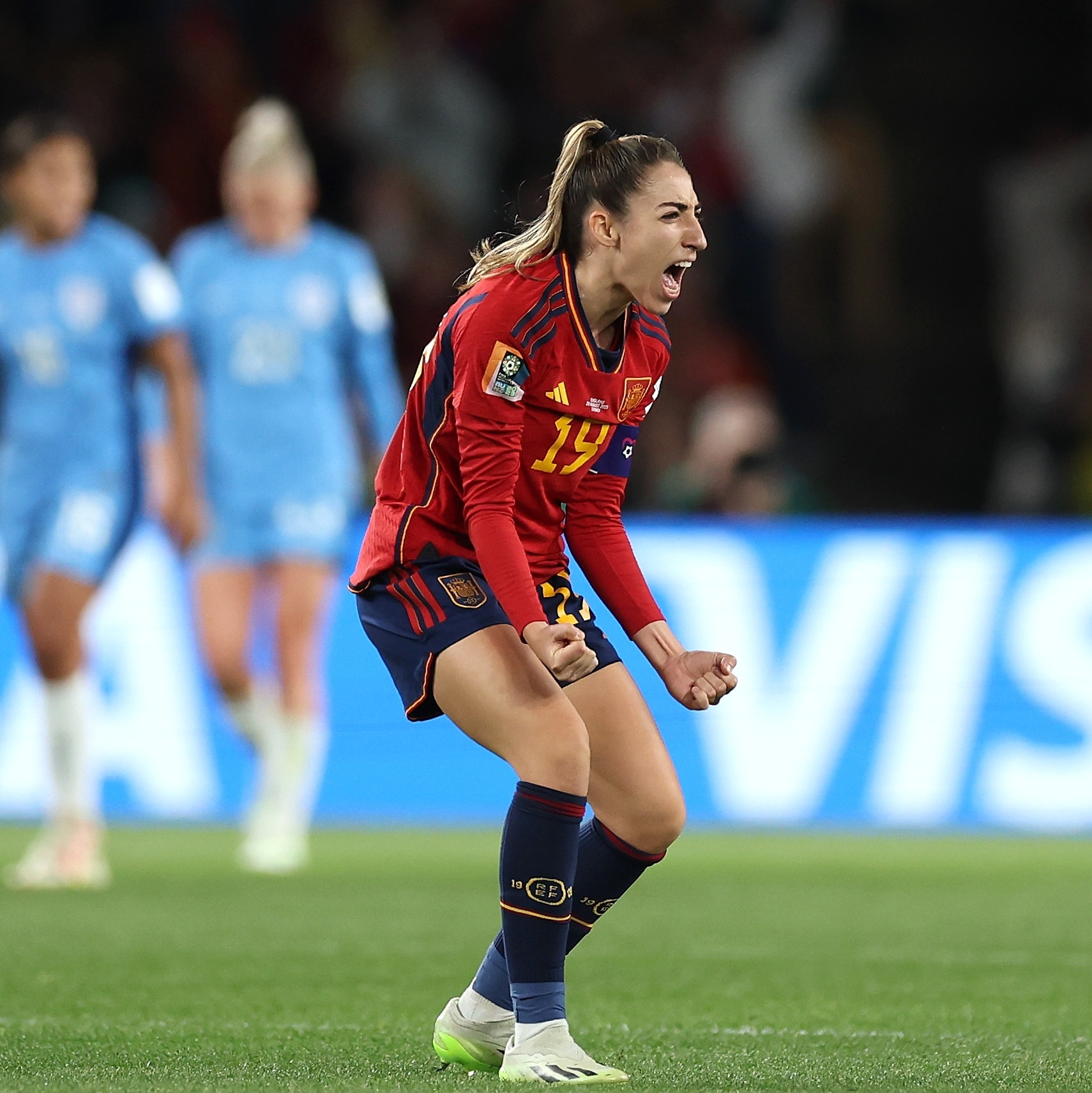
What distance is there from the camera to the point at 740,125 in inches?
563

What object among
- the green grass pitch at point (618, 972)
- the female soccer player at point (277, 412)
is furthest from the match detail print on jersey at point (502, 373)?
the female soccer player at point (277, 412)

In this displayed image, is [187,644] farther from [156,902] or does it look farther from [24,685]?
[156,902]

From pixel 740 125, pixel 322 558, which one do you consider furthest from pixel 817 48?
pixel 322 558

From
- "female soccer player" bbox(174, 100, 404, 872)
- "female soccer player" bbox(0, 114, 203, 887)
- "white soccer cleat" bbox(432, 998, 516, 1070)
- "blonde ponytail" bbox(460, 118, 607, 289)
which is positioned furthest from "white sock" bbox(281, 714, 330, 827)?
"blonde ponytail" bbox(460, 118, 607, 289)

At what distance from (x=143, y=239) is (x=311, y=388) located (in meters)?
5.42

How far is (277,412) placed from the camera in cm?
943

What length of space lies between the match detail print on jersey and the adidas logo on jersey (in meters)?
0.11

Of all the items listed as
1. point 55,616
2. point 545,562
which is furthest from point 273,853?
point 545,562

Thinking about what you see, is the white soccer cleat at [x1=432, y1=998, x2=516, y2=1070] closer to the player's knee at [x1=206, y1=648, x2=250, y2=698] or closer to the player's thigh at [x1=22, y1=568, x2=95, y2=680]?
the player's thigh at [x1=22, y1=568, x2=95, y2=680]

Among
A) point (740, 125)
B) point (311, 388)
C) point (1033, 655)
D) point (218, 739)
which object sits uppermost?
point (740, 125)

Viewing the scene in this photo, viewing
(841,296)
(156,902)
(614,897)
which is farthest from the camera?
(841,296)

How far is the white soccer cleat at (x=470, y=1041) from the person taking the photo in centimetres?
459

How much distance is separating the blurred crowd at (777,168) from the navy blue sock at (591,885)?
8.48m

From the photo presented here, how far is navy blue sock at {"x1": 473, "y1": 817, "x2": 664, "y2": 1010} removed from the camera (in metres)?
4.67
